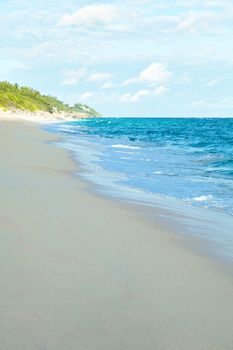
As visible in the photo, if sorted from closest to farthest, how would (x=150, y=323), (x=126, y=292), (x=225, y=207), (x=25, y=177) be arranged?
(x=150, y=323) < (x=126, y=292) < (x=225, y=207) < (x=25, y=177)

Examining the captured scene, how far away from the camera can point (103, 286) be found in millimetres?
5113

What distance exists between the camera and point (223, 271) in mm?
6102

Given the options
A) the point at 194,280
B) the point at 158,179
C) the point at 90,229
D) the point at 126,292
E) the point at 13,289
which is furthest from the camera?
the point at 158,179

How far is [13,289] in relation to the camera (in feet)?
15.5

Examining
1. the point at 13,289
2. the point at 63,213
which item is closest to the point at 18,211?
the point at 63,213

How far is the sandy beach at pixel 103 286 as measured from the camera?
4020 mm

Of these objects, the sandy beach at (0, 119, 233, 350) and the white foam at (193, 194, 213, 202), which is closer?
the sandy beach at (0, 119, 233, 350)

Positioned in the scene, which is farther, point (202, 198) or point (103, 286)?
point (202, 198)

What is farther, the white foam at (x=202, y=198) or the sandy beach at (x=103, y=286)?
the white foam at (x=202, y=198)

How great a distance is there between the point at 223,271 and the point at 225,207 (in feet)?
18.6

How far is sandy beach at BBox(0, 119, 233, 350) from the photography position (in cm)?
402

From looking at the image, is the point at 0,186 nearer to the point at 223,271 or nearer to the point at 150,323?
the point at 223,271

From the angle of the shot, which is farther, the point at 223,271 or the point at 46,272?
the point at 223,271

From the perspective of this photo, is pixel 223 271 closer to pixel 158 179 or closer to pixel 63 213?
pixel 63 213
